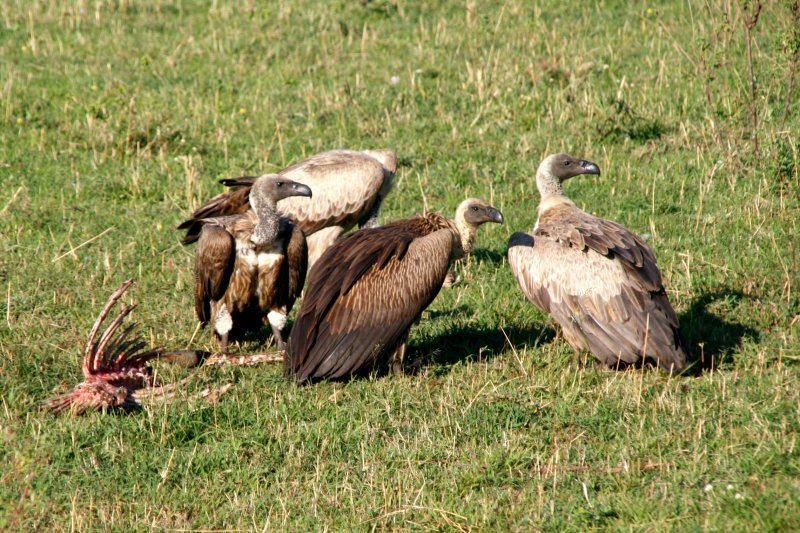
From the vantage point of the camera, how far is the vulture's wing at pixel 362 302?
255 inches

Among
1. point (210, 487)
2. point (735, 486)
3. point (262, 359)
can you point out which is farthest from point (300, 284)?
point (735, 486)

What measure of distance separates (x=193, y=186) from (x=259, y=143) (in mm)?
1175

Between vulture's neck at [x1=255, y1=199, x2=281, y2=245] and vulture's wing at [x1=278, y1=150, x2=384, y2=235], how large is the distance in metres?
1.61

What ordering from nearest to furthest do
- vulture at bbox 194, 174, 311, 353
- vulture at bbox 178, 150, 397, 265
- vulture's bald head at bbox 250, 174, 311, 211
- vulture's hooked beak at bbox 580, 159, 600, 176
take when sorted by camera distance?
vulture at bbox 194, 174, 311, 353, vulture's bald head at bbox 250, 174, 311, 211, vulture's hooked beak at bbox 580, 159, 600, 176, vulture at bbox 178, 150, 397, 265

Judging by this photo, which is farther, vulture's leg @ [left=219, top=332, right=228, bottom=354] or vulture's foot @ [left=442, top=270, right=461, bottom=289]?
vulture's foot @ [left=442, top=270, right=461, bottom=289]

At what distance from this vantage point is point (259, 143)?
36.0ft

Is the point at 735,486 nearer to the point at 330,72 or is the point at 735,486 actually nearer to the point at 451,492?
the point at 451,492

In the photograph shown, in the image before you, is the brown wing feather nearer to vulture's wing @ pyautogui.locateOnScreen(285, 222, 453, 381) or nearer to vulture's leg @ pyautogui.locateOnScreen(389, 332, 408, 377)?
vulture's wing @ pyautogui.locateOnScreen(285, 222, 453, 381)

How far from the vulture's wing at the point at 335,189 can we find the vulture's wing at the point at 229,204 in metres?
0.59

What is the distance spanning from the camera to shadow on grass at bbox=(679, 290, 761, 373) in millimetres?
6621

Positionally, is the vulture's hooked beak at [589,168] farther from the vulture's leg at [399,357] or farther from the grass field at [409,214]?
the vulture's leg at [399,357]

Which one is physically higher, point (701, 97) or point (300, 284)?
point (701, 97)

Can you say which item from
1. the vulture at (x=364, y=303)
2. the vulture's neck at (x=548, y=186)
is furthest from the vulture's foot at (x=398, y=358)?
the vulture's neck at (x=548, y=186)

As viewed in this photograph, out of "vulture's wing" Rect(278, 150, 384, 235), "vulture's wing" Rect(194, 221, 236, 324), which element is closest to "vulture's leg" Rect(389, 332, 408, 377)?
"vulture's wing" Rect(194, 221, 236, 324)
